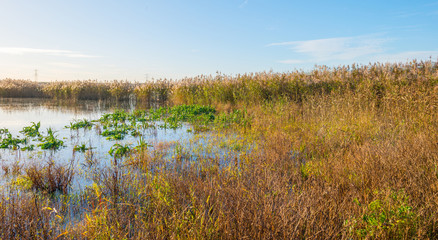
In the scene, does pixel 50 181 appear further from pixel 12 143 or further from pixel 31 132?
pixel 31 132

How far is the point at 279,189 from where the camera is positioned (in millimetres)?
2992

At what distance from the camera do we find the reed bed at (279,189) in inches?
100

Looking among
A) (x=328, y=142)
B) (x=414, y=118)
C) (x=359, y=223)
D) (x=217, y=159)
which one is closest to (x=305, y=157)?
(x=328, y=142)

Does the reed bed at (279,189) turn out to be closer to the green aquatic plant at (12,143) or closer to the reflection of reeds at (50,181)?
the reflection of reeds at (50,181)

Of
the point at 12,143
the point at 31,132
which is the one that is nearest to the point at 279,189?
the point at 12,143

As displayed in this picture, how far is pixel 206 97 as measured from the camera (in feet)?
55.5

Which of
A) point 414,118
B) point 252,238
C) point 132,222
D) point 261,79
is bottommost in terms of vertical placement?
point 132,222

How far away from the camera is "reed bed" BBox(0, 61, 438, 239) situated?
8.35ft

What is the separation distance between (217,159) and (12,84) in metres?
29.8

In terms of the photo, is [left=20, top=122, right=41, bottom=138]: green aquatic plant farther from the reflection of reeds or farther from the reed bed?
the reflection of reeds

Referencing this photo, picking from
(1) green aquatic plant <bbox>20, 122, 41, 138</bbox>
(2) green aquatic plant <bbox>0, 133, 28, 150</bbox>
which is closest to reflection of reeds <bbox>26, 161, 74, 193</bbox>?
(2) green aquatic plant <bbox>0, 133, 28, 150</bbox>

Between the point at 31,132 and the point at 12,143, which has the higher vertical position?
the point at 31,132

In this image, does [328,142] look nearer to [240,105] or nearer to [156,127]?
[156,127]

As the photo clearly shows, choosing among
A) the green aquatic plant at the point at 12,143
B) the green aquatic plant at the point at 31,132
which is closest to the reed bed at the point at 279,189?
the green aquatic plant at the point at 12,143
